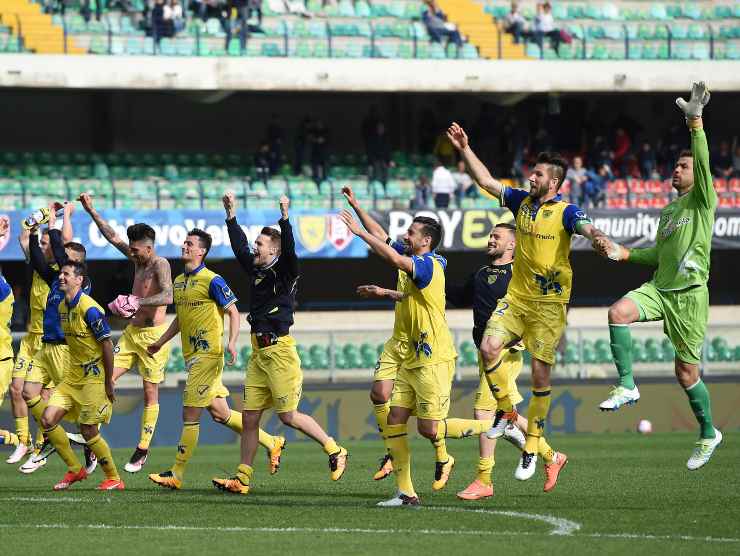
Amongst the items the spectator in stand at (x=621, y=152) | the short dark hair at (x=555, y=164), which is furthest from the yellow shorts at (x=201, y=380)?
the spectator in stand at (x=621, y=152)

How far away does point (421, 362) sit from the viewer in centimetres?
1128

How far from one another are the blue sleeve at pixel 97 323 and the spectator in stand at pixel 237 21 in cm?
1747

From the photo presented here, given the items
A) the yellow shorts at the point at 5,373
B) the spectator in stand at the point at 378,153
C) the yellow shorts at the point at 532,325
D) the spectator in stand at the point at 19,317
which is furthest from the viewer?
the spectator in stand at the point at 378,153

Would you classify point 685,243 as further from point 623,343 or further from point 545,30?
point 545,30

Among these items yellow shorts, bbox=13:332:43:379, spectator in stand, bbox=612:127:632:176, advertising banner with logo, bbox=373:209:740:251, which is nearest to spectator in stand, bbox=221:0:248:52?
advertising banner with logo, bbox=373:209:740:251

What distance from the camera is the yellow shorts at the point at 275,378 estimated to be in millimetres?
12031

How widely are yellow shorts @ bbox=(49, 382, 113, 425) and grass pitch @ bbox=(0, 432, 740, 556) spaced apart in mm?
670

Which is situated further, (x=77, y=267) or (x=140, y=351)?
(x=140, y=351)

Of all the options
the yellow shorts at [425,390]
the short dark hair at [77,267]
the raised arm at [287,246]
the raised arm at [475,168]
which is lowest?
the yellow shorts at [425,390]

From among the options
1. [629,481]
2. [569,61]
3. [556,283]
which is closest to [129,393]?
[629,481]

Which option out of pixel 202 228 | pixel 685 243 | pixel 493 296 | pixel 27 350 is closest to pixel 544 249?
pixel 685 243

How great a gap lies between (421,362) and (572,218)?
5.43 feet

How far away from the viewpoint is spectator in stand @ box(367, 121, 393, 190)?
30250mm

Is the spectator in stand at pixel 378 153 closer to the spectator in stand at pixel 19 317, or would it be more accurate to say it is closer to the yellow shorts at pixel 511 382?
the spectator in stand at pixel 19 317
